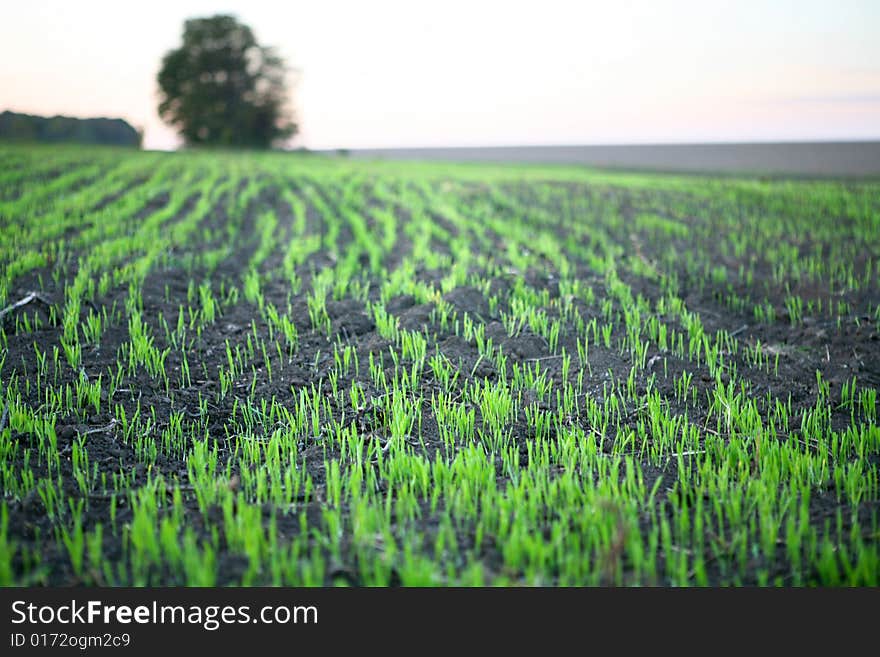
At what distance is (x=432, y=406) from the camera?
358 cm

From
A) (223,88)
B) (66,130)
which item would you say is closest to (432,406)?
(66,130)

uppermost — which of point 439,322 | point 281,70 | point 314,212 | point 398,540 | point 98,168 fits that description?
point 281,70

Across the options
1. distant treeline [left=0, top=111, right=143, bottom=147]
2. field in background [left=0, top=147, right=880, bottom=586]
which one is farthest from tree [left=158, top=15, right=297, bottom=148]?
field in background [left=0, top=147, right=880, bottom=586]

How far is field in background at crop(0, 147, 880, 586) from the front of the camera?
88.0 inches

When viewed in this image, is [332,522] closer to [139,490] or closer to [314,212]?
[139,490]

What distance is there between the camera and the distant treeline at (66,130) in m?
12.0

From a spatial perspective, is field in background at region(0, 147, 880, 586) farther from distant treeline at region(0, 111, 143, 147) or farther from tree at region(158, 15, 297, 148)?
tree at region(158, 15, 297, 148)

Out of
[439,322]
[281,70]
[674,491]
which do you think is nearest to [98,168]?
[439,322]

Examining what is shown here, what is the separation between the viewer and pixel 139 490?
2.59 metres

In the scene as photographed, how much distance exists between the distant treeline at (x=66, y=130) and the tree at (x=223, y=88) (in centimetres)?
1090

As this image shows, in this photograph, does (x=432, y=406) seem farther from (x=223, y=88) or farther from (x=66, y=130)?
(x=223, y=88)

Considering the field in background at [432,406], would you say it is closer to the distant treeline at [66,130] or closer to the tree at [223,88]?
the distant treeline at [66,130]

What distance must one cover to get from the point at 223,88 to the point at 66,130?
61.9ft

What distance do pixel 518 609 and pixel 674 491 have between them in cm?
92
